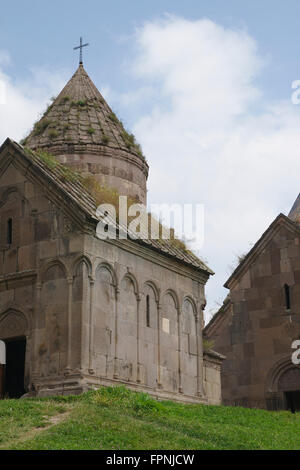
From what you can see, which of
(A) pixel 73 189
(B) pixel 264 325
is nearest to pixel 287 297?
(B) pixel 264 325

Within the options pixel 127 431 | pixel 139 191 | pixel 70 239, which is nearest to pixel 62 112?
pixel 139 191

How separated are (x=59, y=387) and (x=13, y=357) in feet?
9.87

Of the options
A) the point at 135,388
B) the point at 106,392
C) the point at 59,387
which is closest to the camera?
the point at 106,392

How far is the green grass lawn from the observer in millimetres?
12000

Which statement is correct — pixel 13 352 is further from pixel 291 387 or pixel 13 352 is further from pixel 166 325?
pixel 291 387

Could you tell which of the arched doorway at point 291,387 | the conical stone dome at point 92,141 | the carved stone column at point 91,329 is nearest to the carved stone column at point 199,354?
the arched doorway at point 291,387

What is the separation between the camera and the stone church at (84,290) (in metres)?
17.3

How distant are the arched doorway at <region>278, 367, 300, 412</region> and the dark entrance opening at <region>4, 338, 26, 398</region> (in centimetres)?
714

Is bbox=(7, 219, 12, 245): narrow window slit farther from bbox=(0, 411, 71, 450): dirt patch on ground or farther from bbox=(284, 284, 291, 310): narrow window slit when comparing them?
bbox=(284, 284, 291, 310): narrow window slit

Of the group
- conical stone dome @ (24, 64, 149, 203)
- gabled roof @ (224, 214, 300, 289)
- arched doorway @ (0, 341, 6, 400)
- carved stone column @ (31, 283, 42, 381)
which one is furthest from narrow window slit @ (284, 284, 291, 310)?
arched doorway @ (0, 341, 6, 400)

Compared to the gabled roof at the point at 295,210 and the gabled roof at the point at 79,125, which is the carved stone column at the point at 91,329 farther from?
the gabled roof at the point at 295,210

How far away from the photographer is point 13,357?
63.7ft
